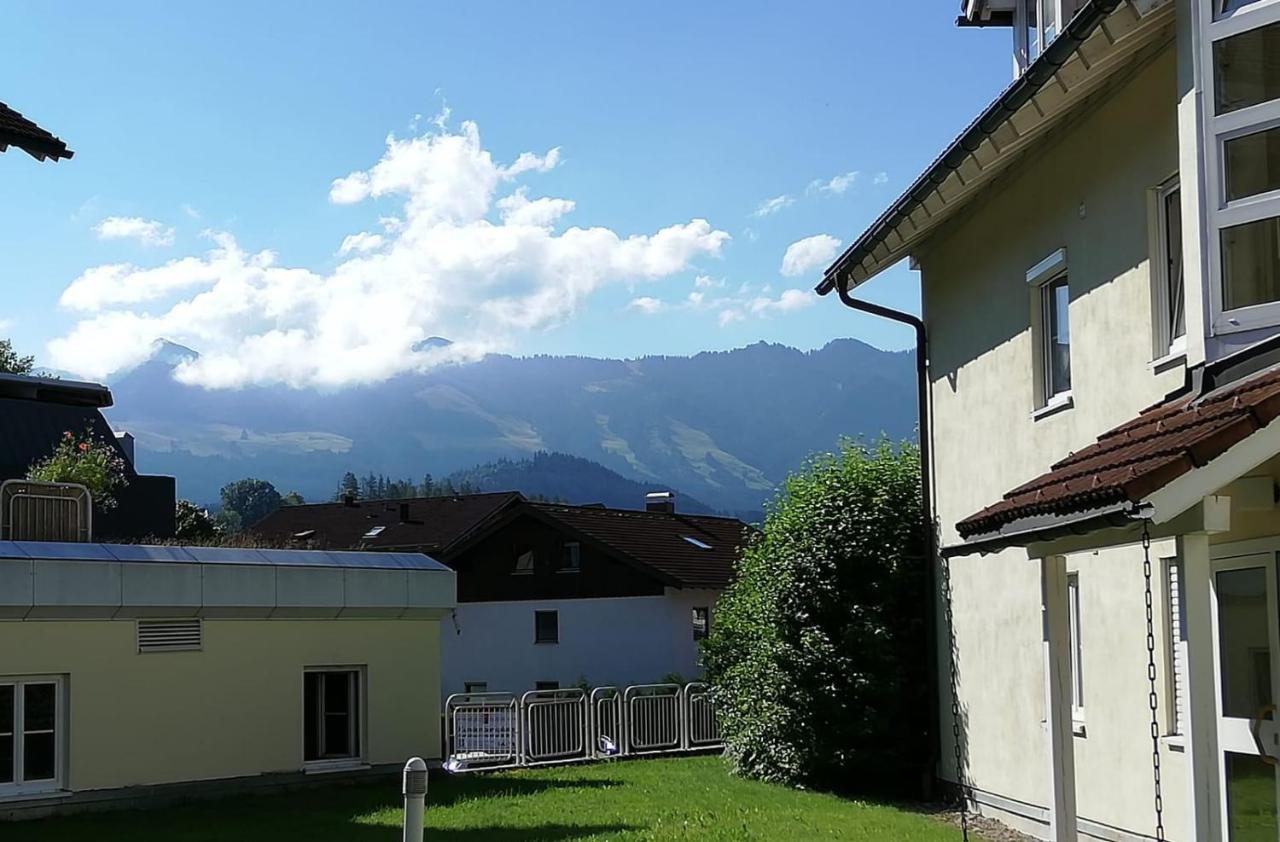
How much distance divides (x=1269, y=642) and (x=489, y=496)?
178ft

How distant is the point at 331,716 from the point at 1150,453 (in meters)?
16.6

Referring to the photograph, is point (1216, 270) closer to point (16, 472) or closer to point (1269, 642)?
point (1269, 642)

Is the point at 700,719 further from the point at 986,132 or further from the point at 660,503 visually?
the point at 660,503

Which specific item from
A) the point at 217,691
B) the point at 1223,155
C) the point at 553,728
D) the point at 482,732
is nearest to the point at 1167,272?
the point at 1223,155

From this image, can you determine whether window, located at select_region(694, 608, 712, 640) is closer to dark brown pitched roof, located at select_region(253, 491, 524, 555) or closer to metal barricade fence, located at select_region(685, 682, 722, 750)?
dark brown pitched roof, located at select_region(253, 491, 524, 555)

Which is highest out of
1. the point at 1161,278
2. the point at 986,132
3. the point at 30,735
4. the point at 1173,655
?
the point at 986,132

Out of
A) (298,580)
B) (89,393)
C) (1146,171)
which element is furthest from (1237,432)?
(89,393)

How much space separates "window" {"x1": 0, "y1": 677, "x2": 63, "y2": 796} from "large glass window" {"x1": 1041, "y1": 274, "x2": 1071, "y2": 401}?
12.6 meters

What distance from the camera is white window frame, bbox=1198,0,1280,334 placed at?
8.02 metres

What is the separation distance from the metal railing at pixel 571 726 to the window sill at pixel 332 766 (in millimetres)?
2577

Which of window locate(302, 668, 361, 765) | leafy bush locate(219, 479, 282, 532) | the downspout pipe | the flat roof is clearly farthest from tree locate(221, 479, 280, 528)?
the downspout pipe

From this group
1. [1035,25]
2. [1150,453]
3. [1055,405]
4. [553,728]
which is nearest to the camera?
[1150,453]

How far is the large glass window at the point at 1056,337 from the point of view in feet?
45.3

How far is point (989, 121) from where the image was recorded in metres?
12.6
